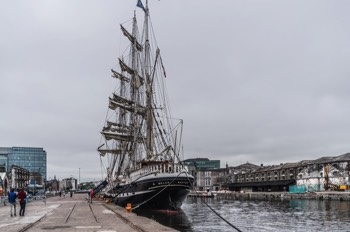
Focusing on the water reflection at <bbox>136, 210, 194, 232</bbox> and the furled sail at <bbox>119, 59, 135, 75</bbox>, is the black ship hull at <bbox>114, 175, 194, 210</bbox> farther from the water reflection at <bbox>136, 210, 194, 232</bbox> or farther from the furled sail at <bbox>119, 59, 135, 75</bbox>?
the furled sail at <bbox>119, 59, 135, 75</bbox>

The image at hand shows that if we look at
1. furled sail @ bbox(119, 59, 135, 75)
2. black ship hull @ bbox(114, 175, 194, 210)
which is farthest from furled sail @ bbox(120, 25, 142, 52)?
black ship hull @ bbox(114, 175, 194, 210)

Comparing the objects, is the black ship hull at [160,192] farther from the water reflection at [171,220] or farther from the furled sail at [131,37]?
the furled sail at [131,37]

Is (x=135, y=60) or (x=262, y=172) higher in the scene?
(x=135, y=60)

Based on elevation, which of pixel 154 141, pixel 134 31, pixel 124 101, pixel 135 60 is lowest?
pixel 154 141

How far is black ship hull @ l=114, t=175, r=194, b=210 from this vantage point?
161 feet

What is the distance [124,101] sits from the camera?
8600 centimetres

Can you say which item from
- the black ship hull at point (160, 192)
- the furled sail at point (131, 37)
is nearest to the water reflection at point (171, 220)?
→ the black ship hull at point (160, 192)

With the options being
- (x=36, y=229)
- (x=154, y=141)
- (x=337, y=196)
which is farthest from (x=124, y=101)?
(x=36, y=229)

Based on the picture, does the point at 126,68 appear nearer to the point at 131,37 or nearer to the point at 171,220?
the point at 131,37

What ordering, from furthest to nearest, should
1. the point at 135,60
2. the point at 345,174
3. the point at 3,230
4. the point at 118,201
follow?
the point at 345,174 < the point at 135,60 < the point at 118,201 < the point at 3,230

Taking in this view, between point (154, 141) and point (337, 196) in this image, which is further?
point (337, 196)

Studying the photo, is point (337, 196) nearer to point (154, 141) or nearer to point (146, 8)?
point (154, 141)

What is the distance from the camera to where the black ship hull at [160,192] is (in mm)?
49219

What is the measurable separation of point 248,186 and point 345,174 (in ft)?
167
